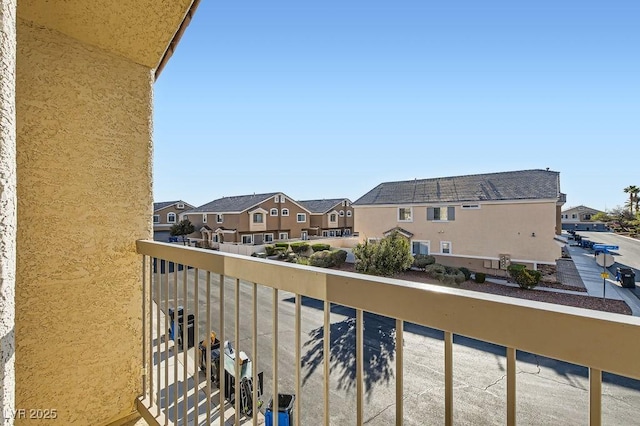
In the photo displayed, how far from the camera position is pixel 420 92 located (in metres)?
11.1

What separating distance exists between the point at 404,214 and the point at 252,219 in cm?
1139

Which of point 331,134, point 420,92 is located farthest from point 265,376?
point 331,134

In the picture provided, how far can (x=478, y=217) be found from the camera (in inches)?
624

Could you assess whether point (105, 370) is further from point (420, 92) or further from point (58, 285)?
point (420, 92)

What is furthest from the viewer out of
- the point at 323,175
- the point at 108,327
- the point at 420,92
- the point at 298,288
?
the point at 323,175

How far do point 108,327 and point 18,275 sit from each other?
55cm

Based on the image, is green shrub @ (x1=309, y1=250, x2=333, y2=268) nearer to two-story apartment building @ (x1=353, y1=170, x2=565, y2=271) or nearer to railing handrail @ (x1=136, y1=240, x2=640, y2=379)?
two-story apartment building @ (x1=353, y1=170, x2=565, y2=271)

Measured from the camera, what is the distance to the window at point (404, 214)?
18.2 metres

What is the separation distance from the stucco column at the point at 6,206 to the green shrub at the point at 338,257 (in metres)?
16.5

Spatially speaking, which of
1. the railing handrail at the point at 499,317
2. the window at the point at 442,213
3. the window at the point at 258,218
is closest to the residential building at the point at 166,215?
the window at the point at 258,218

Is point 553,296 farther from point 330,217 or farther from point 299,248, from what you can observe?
point 330,217

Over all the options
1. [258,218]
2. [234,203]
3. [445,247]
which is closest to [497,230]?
[445,247]

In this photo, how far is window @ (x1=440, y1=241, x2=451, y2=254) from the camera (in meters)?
16.7

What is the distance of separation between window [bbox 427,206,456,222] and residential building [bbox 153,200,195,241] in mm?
23788
